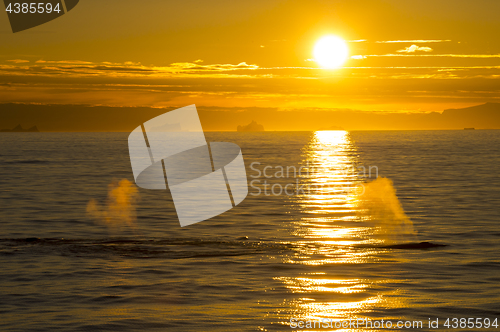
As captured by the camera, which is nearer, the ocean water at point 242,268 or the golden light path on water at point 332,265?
the ocean water at point 242,268

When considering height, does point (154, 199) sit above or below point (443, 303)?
above

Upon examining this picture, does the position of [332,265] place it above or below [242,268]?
above

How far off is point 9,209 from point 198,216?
11.8 meters

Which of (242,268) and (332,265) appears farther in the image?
(332,265)

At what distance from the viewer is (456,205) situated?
36.1m

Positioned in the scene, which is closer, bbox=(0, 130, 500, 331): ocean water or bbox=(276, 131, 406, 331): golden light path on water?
bbox=(0, 130, 500, 331): ocean water

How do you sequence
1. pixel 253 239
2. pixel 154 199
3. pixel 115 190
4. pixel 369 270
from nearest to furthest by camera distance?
pixel 369 270 → pixel 253 239 → pixel 154 199 → pixel 115 190

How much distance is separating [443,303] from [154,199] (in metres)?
29.1

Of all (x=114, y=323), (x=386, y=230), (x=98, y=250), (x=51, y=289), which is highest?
(x=386, y=230)

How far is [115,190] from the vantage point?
49.3 metres

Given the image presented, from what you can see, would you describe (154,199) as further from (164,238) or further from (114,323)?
(114,323)

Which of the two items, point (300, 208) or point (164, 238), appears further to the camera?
point (300, 208)

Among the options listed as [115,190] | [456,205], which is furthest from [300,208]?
[115,190]

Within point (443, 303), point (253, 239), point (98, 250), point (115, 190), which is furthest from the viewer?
point (115, 190)
